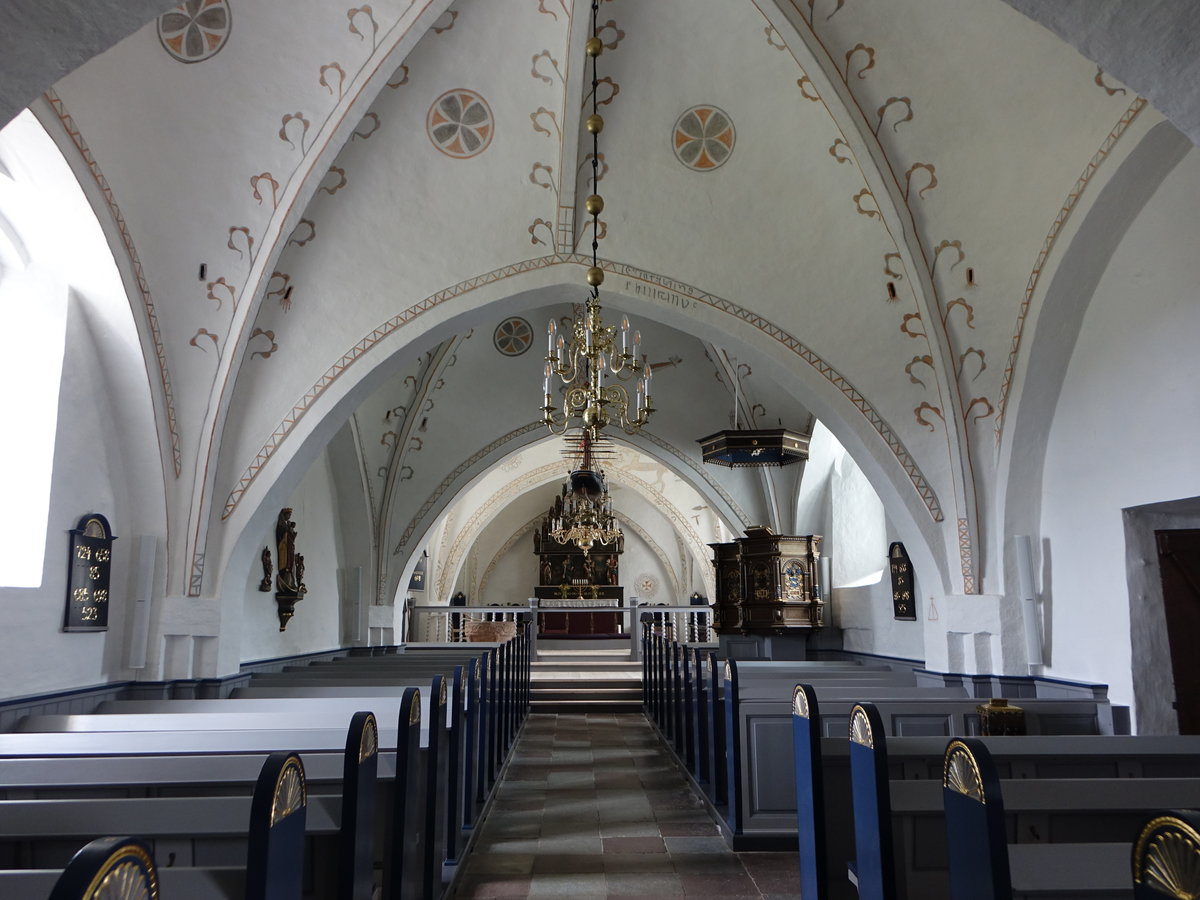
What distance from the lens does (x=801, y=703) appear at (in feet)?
12.0

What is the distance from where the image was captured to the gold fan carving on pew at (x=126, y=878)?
1252 millimetres

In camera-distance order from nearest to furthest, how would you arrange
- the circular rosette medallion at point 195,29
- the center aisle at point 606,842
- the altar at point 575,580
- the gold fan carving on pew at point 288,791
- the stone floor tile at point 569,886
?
the gold fan carving on pew at point 288,791
the stone floor tile at point 569,886
the center aisle at point 606,842
the circular rosette medallion at point 195,29
the altar at point 575,580

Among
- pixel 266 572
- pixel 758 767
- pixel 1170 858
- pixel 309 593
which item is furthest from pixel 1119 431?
pixel 309 593

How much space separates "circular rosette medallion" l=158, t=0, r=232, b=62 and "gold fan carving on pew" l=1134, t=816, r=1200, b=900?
632 cm

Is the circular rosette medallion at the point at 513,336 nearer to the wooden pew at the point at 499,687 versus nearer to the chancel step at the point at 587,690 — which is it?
the wooden pew at the point at 499,687

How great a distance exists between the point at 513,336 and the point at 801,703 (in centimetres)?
862

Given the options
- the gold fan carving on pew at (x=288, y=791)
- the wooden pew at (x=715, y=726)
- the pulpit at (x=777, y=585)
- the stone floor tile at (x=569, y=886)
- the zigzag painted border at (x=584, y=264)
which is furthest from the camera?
the pulpit at (x=777, y=585)

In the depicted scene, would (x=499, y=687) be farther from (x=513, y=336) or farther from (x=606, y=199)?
(x=513, y=336)

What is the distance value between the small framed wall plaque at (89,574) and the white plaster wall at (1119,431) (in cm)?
721

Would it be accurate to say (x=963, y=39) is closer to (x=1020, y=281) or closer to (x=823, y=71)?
(x=823, y=71)

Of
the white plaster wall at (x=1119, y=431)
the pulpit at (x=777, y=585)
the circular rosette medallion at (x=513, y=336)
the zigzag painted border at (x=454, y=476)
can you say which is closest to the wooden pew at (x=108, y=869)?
the white plaster wall at (x=1119, y=431)

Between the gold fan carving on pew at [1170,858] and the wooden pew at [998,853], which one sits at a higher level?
the gold fan carving on pew at [1170,858]

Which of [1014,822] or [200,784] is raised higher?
[200,784]

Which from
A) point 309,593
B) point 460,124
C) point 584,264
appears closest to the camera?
point 460,124
